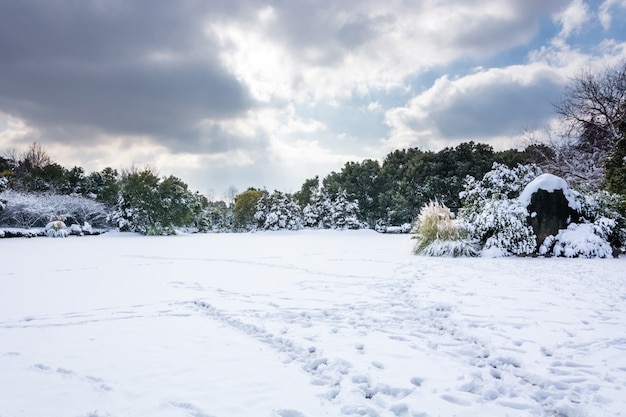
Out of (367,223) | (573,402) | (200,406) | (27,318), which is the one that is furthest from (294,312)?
(367,223)

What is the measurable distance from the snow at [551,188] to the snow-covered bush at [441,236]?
1.70m

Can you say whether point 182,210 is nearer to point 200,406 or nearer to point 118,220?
point 118,220

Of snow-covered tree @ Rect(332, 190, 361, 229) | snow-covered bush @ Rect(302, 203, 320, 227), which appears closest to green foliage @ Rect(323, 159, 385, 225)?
snow-covered bush @ Rect(302, 203, 320, 227)

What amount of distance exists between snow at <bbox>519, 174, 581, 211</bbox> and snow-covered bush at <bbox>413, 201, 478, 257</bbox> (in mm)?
1703

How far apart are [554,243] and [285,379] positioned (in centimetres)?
839

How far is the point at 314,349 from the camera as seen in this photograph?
7.73 feet

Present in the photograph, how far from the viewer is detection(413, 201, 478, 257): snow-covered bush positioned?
834 cm

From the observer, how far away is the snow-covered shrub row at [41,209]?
20.8 meters

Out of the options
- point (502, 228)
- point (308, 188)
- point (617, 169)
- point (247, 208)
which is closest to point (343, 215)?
point (308, 188)

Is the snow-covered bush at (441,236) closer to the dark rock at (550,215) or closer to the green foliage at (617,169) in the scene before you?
the dark rock at (550,215)

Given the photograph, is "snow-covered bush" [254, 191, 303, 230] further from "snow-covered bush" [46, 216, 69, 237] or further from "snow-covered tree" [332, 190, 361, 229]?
"snow-covered bush" [46, 216, 69, 237]

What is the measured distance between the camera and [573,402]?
169cm

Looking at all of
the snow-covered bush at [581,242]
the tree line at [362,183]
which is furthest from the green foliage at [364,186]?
the snow-covered bush at [581,242]

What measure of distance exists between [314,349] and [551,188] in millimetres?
8390
